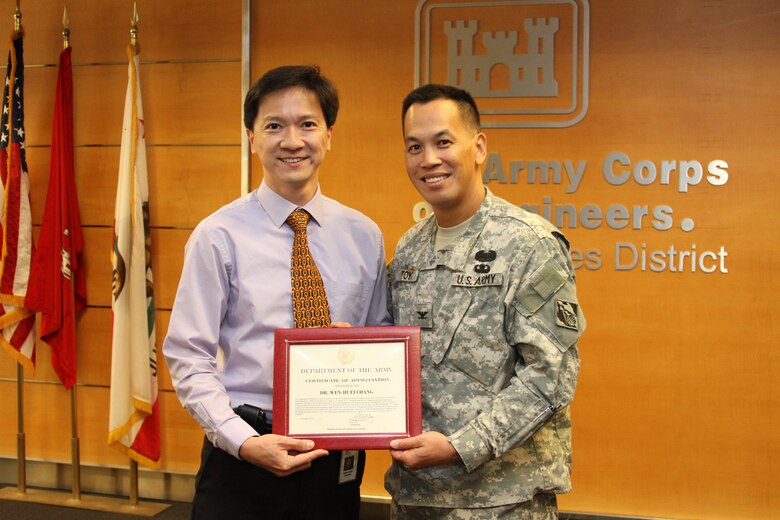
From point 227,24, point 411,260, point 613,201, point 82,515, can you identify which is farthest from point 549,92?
point 82,515

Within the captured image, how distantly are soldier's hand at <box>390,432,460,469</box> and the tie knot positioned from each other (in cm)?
63

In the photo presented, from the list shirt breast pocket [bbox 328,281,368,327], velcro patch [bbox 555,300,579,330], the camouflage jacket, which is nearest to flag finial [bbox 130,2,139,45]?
shirt breast pocket [bbox 328,281,368,327]

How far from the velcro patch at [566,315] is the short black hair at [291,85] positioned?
0.79 metres

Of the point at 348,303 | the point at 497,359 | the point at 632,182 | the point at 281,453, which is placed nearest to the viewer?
the point at 281,453

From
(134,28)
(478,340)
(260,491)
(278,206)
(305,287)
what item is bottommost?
(260,491)

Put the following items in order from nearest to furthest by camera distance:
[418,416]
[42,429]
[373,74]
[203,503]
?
[418,416] → [203,503] → [373,74] → [42,429]

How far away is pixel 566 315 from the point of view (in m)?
1.84

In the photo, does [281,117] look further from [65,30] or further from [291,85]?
[65,30]

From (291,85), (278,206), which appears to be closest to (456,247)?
(278,206)

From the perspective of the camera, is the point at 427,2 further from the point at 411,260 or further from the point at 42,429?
the point at 42,429

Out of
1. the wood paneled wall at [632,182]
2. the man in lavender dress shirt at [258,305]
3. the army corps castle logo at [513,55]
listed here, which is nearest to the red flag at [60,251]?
the wood paneled wall at [632,182]

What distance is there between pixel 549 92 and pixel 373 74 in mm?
860

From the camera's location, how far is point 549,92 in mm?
3680

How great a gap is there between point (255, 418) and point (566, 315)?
787mm
